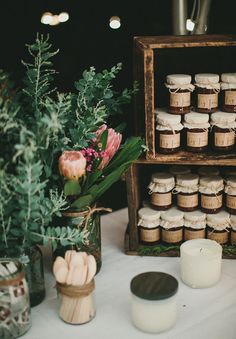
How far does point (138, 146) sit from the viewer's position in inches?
57.6

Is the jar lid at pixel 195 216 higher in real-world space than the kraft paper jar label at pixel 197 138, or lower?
lower

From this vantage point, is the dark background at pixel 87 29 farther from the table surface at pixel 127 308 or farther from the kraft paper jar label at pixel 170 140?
the table surface at pixel 127 308

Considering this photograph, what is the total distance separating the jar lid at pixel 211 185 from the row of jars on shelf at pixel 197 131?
102mm

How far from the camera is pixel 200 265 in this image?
1419 millimetres

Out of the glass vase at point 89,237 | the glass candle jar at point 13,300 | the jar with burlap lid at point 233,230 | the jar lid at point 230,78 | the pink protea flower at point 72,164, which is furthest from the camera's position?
the jar with burlap lid at point 233,230

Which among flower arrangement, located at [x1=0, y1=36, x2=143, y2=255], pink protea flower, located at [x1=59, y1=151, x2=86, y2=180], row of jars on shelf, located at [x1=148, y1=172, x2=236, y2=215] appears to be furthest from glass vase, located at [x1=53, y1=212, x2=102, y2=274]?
row of jars on shelf, located at [x1=148, y1=172, x2=236, y2=215]

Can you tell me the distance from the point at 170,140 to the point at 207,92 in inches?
6.8

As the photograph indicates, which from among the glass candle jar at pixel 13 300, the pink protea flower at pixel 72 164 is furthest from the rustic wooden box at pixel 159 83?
the glass candle jar at pixel 13 300

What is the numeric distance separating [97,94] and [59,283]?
0.55m

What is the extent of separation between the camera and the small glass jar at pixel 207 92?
4.97 feet

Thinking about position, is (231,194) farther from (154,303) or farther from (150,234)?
(154,303)

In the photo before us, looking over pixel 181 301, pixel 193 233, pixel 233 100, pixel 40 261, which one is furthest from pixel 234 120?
pixel 40 261

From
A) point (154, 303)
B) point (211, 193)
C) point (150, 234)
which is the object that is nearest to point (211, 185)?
point (211, 193)

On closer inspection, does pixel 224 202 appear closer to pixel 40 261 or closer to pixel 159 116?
pixel 159 116
